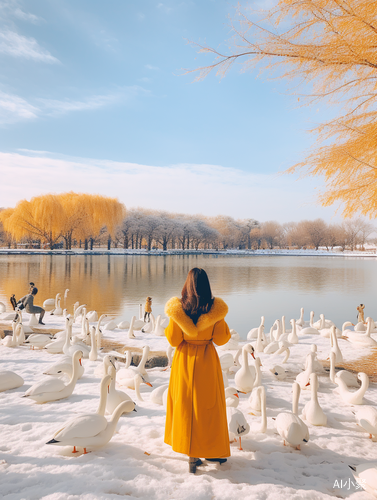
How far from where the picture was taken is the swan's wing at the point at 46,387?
14.0ft

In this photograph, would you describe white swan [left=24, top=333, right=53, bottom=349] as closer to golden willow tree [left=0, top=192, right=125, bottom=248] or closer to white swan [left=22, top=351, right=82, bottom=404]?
white swan [left=22, top=351, right=82, bottom=404]

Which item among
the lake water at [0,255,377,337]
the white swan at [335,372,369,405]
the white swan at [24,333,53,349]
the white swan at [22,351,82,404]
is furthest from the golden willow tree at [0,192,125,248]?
the white swan at [335,372,369,405]

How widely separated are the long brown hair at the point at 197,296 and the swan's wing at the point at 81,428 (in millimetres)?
1352

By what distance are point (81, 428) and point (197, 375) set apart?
1.16 meters

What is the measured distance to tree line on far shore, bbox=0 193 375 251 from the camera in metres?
42.9

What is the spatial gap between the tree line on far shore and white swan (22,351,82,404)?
4.96 m

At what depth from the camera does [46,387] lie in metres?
4.34

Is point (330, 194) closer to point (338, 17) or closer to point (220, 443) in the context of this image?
point (338, 17)

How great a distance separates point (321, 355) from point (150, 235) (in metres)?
61.2

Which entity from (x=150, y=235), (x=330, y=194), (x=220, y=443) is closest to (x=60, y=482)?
(x=220, y=443)

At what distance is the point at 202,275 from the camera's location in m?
2.74

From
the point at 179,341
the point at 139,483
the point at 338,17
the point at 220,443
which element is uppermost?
the point at 338,17

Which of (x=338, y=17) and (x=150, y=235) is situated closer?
(x=338, y=17)

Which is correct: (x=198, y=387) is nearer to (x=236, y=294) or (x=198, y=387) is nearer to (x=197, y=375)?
(x=197, y=375)
